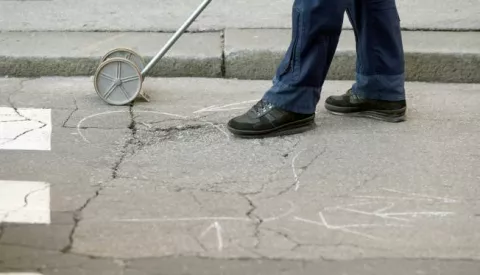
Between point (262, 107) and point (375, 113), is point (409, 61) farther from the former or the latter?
point (262, 107)

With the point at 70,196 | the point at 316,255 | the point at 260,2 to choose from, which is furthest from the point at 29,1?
the point at 316,255

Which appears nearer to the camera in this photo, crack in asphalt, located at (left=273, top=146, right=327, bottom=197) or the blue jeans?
crack in asphalt, located at (left=273, top=146, right=327, bottom=197)

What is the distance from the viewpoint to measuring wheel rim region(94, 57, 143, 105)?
14.3ft

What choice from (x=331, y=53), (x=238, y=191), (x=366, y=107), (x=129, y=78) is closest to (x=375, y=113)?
(x=366, y=107)

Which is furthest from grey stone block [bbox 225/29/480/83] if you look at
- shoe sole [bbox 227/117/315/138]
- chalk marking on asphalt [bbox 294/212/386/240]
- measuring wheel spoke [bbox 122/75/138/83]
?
chalk marking on asphalt [bbox 294/212/386/240]

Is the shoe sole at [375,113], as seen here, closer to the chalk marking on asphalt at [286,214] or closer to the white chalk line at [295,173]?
the white chalk line at [295,173]

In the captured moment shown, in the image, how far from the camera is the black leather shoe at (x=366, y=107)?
4164mm

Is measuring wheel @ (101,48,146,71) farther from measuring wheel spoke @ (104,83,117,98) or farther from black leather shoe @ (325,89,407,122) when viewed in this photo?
black leather shoe @ (325,89,407,122)

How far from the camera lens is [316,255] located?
279 cm

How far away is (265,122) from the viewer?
3.91 m

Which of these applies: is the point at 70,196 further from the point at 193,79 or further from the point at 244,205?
the point at 193,79

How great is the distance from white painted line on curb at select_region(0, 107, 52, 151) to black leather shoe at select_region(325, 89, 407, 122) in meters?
1.43

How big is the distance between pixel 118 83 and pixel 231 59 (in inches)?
32.0

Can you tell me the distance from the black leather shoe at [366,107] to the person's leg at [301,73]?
0.30 metres
